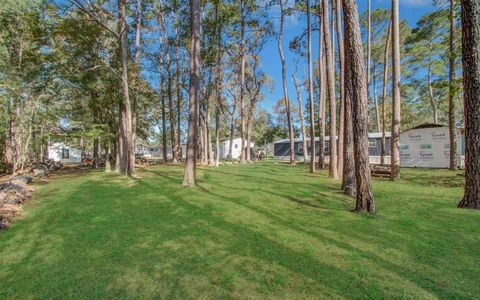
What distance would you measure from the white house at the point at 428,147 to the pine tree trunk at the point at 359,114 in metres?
15.3

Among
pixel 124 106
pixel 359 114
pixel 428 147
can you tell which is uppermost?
pixel 124 106

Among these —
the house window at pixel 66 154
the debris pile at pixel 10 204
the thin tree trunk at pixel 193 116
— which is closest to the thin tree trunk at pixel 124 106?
the thin tree trunk at pixel 193 116

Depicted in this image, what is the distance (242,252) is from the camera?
10.5 feet

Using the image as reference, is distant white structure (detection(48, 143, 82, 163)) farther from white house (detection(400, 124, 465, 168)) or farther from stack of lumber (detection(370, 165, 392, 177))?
white house (detection(400, 124, 465, 168))

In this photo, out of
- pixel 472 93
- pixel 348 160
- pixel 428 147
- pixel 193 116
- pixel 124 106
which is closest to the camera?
pixel 472 93

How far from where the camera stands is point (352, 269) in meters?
2.69

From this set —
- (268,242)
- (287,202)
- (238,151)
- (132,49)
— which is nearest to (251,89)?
(238,151)

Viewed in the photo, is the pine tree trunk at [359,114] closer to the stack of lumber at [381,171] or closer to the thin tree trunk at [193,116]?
the thin tree trunk at [193,116]

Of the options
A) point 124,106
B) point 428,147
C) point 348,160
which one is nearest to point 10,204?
point 124,106

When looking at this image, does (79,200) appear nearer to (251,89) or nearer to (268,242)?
(268,242)

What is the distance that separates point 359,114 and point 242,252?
147 inches

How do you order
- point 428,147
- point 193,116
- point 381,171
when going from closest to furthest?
point 193,116 → point 381,171 → point 428,147

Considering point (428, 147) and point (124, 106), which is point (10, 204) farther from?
point (428, 147)

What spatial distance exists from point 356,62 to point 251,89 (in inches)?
977
